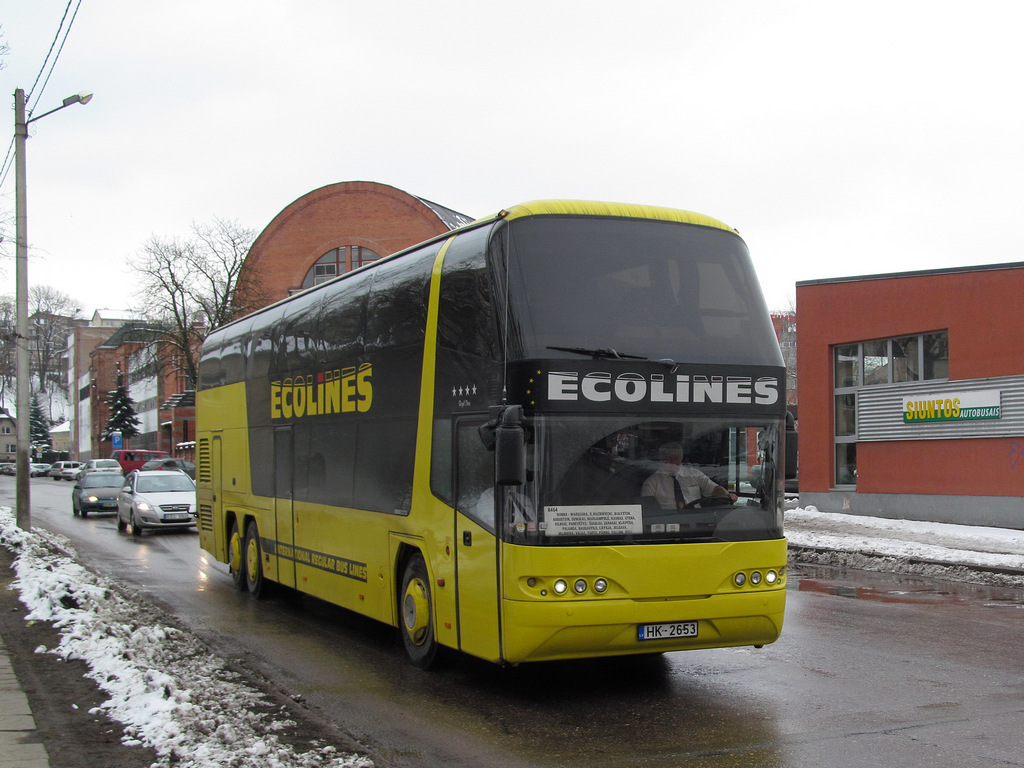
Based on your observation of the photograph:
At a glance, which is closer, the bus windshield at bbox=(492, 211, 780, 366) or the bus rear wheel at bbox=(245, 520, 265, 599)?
the bus windshield at bbox=(492, 211, 780, 366)

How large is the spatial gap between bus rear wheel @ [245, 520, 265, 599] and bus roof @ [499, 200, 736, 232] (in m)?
7.34

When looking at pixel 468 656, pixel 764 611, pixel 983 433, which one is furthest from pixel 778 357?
pixel 983 433

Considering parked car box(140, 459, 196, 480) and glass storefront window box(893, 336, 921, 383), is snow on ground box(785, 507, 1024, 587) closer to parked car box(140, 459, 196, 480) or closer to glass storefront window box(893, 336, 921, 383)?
glass storefront window box(893, 336, 921, 383)

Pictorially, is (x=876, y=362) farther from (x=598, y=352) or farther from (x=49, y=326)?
(x=49, y=326)

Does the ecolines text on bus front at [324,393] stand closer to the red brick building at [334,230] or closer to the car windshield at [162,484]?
the car windshield at [162,484]

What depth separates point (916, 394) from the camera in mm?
23078

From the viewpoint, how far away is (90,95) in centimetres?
2212

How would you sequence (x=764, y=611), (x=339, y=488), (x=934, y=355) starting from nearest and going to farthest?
(x=764, y=611) → (x=339, y=488) → (x=934, y=355)

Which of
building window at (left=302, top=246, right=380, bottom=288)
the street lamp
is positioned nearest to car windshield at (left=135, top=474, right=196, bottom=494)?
the street lamp

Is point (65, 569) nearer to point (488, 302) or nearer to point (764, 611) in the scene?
point (488, 302)

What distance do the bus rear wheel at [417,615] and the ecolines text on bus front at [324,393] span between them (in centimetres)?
176

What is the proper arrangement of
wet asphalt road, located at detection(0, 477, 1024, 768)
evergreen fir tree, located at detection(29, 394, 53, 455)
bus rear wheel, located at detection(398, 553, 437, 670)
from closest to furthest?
wet asphalt road, located at detection(0, 477, 1024, 768), bus rear wheel, located at detection(398, 553, 437, 670), evergreen fir tree, located at detection(29, 394, 53, 455)

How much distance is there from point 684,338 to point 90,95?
18444 millimetres

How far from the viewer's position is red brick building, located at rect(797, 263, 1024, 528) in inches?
836
